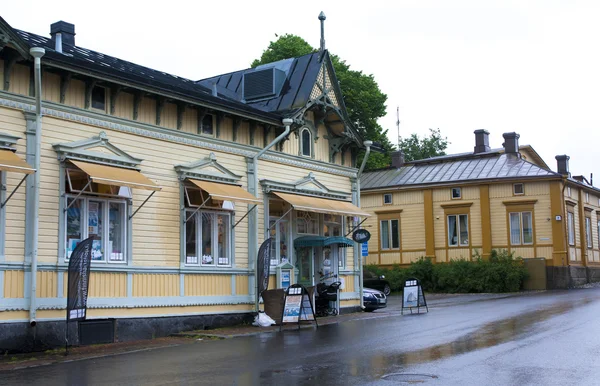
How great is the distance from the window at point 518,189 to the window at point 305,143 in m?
19.2

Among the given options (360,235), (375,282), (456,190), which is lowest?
(375,282)

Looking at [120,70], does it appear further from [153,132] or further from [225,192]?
[225,192]

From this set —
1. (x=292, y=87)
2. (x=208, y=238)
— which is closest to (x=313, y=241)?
(x=208, y=238)

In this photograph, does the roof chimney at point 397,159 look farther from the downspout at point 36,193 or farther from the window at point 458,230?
the downspout at point 36,193

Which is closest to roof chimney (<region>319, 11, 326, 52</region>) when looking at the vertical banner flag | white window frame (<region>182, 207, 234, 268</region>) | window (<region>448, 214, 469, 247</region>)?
white window frame (<region>182, 207, 234, 268</region>)

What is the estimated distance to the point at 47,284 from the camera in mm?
15273

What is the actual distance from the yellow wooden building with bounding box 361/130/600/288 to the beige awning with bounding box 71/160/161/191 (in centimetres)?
2572

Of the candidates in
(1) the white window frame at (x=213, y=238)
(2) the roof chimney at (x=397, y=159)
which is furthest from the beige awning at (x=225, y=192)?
(2) the roof chimney at (x=397, y=159)

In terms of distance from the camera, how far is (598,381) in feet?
31.9

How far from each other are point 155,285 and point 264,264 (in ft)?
11.3

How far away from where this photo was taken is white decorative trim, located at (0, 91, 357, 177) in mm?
15352

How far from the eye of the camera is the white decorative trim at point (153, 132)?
15352 mm

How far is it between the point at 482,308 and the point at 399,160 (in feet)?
75.8

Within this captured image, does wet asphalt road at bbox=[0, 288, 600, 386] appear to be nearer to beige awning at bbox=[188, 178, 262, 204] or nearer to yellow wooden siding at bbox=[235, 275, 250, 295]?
yellow wooden siding at bbox=[235, 275, 250, 295]
